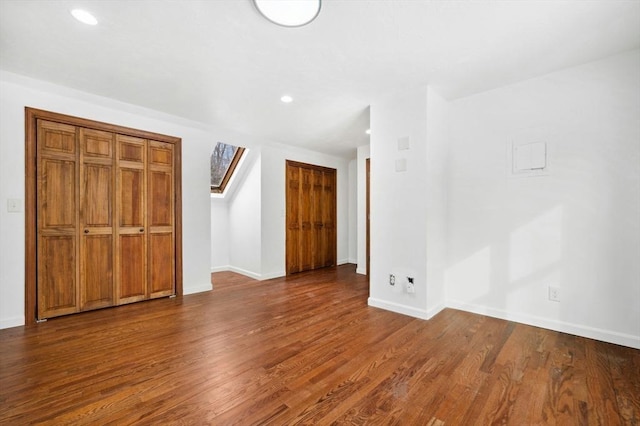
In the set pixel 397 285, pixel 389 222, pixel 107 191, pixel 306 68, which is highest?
pixel 306 68

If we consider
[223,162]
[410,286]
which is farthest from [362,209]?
[223,162]

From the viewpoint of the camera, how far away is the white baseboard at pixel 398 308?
2.83 meters

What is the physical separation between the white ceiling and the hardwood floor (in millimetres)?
2295

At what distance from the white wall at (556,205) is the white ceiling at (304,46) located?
0.84 feet

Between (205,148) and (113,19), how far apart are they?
2.18 meters

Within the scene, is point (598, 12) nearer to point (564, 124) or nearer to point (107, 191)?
point (564, 124)

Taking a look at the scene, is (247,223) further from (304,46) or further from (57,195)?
(304,46)

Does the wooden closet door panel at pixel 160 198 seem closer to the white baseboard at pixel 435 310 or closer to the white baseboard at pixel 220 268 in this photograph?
the white baseboard at pixel 220 268

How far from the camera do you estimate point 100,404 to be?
1.56 meters

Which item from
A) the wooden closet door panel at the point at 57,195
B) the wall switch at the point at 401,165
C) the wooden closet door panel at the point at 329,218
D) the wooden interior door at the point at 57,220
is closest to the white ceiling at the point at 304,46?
the wooden interior door at the point at 57,220

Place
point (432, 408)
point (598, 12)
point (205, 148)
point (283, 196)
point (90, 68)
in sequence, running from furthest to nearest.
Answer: point (283, 196) < point (205, 148) < point (90, 68) < point (598, 12) < point (432, 408)

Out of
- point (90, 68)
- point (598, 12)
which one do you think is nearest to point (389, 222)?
point (598, 12)

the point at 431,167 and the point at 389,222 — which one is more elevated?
the point at 431,167

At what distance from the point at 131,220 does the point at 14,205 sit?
96 cm
